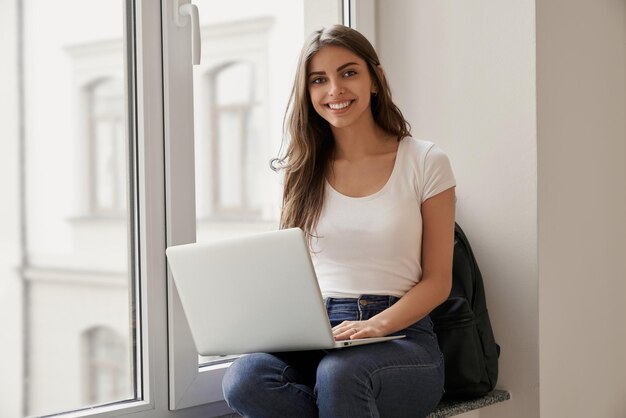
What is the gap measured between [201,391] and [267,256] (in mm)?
513

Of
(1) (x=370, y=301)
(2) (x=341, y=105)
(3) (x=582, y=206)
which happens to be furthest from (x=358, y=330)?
(3) (x=582, y=206)

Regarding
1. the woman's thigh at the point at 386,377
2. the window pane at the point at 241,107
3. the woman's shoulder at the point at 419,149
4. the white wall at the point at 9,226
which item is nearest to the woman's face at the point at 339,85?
the woman's shoulder at the point at 419,149

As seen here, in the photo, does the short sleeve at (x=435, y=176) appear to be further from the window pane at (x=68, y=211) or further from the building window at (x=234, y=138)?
the window pane at (x=68, y=211)

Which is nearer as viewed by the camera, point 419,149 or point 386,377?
point 386,377

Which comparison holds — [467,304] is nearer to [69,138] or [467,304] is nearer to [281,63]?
[281,63]

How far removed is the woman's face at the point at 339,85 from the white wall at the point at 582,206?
1.57 feet

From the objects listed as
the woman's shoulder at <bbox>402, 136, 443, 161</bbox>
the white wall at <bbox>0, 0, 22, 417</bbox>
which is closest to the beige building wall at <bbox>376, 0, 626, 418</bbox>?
the woman's shoulder at <bbox>402, 136, 443, 161</bbox>

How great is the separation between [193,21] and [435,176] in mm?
594

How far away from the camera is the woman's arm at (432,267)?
1717mm

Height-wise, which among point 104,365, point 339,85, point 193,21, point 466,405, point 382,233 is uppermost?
point 193,21

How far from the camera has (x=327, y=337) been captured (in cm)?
150

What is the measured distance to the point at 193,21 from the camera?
5.89 ft

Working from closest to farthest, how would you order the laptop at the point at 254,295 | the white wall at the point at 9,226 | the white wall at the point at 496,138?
1. the laptop at the point at 254,295
2. the white wall at the point at 9,226
3. the white wall at the point at 496,138

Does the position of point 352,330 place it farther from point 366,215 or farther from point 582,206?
point 582,206
